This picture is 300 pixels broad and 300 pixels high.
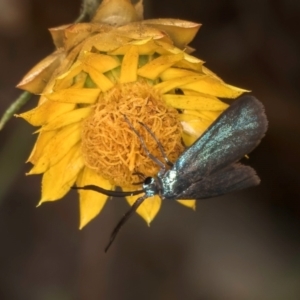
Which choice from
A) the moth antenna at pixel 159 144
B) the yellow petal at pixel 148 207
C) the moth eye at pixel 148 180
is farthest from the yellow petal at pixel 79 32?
the yellow petal at pixel 148 207

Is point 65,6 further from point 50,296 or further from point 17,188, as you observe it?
point 50,296

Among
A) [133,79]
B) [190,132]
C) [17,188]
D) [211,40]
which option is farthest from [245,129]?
[17,188]

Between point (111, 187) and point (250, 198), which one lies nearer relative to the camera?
point (111, 187)

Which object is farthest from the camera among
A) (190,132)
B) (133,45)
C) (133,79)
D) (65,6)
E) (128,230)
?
(128,230)

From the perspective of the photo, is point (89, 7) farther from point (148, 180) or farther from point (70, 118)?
point (148, 180)

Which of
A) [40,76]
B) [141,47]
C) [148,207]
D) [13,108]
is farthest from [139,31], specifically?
[148,207]

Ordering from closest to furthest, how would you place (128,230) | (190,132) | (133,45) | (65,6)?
(133,45) < (190,132) < (65,6) < (128,230)

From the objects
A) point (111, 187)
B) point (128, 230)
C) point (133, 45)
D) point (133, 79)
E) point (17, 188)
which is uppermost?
point (133, 45)

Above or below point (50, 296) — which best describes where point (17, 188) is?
above
